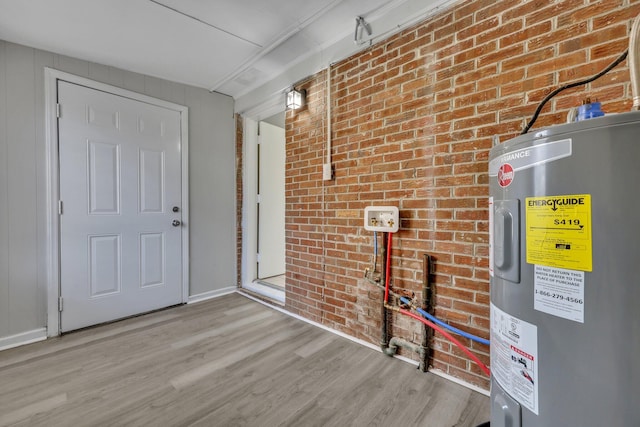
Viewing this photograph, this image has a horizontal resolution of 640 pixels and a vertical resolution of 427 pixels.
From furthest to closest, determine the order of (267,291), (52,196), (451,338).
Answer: (267,291)
(52,196)
(451,338)

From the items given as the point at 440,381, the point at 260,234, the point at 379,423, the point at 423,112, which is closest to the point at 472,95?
the point at 423,112

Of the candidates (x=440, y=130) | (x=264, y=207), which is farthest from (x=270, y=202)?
(x=440, y=130)

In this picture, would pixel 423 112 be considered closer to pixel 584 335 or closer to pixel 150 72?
pixel 584 335

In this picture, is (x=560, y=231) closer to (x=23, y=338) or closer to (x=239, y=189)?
(x=239, y=189)

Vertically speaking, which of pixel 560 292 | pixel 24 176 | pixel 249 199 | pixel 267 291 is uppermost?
pixel 24 176

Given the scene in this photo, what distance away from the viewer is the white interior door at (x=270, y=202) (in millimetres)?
3439

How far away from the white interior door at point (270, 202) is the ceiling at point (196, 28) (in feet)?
3.48

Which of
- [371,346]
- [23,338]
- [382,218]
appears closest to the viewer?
[382,218]

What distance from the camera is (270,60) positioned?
2510mm

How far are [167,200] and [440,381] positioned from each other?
9.25 ft

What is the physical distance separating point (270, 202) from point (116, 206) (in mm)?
1626

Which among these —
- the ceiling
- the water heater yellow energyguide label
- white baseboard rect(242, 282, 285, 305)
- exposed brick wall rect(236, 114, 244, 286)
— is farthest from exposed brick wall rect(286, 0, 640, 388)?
exposed brick wall rect(236, 114, 244, 286)

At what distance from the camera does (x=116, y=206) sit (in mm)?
2520

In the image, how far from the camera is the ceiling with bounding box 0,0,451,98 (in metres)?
1.80
